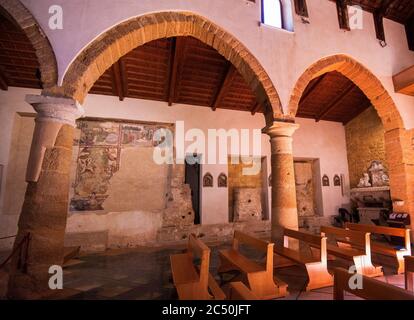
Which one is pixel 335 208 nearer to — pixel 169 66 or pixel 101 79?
pixel 169 66

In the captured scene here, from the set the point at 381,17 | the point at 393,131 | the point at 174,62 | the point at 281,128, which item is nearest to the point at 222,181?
the point at 281,128

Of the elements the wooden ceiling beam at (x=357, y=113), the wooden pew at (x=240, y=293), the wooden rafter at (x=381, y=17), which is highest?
the wooden rafter at (x=381, y=17)

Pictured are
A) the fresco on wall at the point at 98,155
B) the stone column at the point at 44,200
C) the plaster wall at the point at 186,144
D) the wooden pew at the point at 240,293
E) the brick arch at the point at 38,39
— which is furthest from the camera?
the fresco on wall at the point at 98,155

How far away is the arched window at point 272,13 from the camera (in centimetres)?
569

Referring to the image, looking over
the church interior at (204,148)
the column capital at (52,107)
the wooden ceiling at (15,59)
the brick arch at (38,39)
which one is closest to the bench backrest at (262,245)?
the church interior at (204,148)

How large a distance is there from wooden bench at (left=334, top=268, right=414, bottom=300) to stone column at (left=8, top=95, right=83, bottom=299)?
3542mm

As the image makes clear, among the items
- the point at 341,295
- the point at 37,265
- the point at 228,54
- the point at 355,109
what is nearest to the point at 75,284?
the point at 37,265

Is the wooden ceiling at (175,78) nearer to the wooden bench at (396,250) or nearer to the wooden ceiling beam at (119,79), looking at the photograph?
the wooden ceiling beam at (119,79)

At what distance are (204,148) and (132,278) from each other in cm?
497

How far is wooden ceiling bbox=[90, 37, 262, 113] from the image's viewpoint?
618 cm

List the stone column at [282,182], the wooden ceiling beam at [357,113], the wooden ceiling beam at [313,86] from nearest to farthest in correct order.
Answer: the stone column at [282,182], the wooden ceiling beam at [313,86], the wooden ceiling beam at [357,113]

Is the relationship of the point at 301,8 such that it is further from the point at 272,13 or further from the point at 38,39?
the point at 38,39

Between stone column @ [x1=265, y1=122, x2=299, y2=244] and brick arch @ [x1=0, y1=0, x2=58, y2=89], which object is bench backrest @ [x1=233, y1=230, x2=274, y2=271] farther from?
brick arch @ [x1=0, y1=0, x2=58, y2=89]

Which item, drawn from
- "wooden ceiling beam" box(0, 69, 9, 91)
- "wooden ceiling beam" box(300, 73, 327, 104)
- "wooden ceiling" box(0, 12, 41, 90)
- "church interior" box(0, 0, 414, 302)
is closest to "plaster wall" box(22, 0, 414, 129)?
"church interior" box(0, 0, 414, 302)
